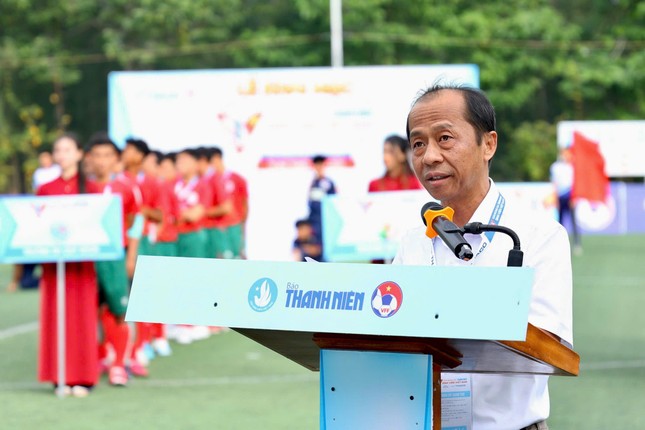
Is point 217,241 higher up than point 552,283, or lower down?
higher up

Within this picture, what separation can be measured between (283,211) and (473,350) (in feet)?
49.4

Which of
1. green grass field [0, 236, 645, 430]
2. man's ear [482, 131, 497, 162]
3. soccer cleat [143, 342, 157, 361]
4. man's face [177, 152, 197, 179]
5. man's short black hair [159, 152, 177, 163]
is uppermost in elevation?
man's short black hair [159, 152, 177, 163]

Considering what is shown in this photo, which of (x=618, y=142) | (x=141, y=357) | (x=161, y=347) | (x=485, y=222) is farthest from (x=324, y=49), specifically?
(x=485, y=222)

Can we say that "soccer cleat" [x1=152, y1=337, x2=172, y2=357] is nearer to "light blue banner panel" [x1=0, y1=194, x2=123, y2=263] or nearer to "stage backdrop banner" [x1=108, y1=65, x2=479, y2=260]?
"light blue banner panel" [x1=0, y1=194, x2=123, y2=263]

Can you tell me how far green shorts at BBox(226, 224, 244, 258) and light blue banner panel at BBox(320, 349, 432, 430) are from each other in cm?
1079

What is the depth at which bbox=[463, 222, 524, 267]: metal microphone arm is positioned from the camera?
2.51 metres

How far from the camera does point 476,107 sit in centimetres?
284

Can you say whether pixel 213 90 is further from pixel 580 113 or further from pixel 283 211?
pixel 580 113

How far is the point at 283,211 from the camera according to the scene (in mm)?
17422

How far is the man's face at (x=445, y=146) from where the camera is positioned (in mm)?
2783

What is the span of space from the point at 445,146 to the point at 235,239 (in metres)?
10.9

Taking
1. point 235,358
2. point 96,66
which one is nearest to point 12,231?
point 235,358

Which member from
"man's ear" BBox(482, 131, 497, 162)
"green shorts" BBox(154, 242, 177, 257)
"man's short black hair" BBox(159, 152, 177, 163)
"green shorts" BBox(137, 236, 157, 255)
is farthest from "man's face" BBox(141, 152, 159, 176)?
"man's ear" BBox(482, 131, 497, 162)

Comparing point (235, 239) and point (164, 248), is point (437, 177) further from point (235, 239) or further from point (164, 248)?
point (235, 239)
